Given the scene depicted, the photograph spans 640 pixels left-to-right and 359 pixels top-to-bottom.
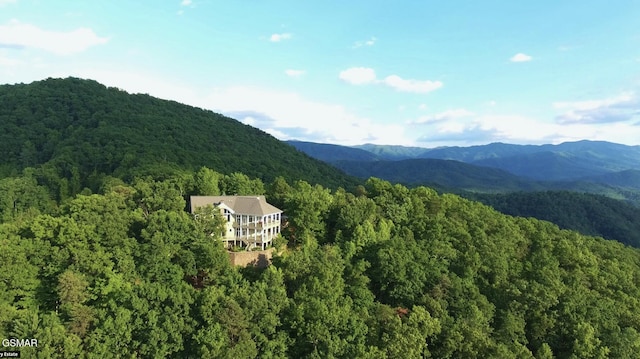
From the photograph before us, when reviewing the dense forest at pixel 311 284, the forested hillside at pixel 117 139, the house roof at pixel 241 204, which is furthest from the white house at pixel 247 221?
the forested hillside at pixel 117 139

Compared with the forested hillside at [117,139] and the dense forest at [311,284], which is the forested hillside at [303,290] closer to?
the dense forest at [311,284]

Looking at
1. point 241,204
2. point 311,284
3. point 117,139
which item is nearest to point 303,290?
point 311,284

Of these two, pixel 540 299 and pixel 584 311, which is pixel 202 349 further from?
pixel 584 311

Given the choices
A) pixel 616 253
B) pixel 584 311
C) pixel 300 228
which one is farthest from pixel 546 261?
pixel 300 228

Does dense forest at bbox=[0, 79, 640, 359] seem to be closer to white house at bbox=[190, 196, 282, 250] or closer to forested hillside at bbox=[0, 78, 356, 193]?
white house at bbox=[190, 196, 282, 250]

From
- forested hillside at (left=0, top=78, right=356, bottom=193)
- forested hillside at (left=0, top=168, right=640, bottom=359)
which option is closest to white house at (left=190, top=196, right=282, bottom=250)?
forested hillside at (left=0, top=168, right=640, bottom=359)

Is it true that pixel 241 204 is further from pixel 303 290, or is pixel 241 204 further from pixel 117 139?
pixel 117 139
